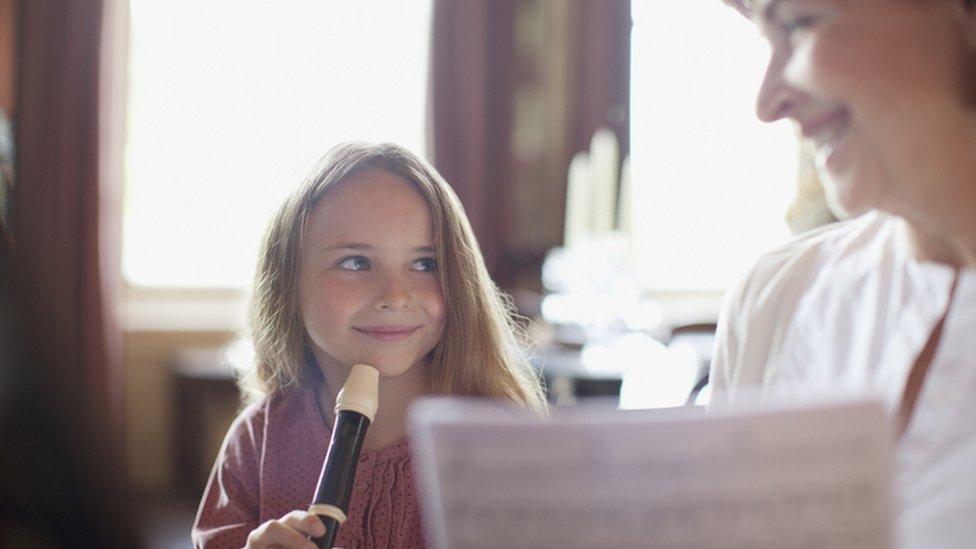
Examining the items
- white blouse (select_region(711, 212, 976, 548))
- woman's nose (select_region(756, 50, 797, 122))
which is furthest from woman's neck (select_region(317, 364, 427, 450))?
woman's nose (select_region(756, 50, 797, 122))

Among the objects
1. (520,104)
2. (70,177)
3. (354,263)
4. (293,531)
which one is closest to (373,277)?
(354,263)

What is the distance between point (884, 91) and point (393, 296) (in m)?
0.55

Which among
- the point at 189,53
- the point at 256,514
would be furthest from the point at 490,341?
the point at 189,53

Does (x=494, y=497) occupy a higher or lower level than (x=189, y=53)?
lower

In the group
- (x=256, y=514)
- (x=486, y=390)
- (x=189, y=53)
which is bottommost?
(x=256, y=514)

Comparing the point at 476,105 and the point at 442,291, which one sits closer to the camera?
the point at 442,291

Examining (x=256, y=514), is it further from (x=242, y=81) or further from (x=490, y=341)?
(x=242, y=81)

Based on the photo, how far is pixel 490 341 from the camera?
47.1 inches

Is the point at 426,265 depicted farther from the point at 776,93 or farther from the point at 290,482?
the point at 776,93

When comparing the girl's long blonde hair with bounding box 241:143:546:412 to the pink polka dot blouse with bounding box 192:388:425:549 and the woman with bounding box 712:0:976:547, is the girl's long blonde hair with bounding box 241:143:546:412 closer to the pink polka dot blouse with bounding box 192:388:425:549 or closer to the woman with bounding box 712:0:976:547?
the pink polka dot blouse with bounding box 192:388:425:549

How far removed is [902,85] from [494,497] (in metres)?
0.37

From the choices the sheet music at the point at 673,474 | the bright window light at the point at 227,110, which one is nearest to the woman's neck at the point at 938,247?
the sheet music at the point at 673,474

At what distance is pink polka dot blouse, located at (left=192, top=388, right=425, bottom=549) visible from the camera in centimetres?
111

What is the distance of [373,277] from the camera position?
3.65ft
